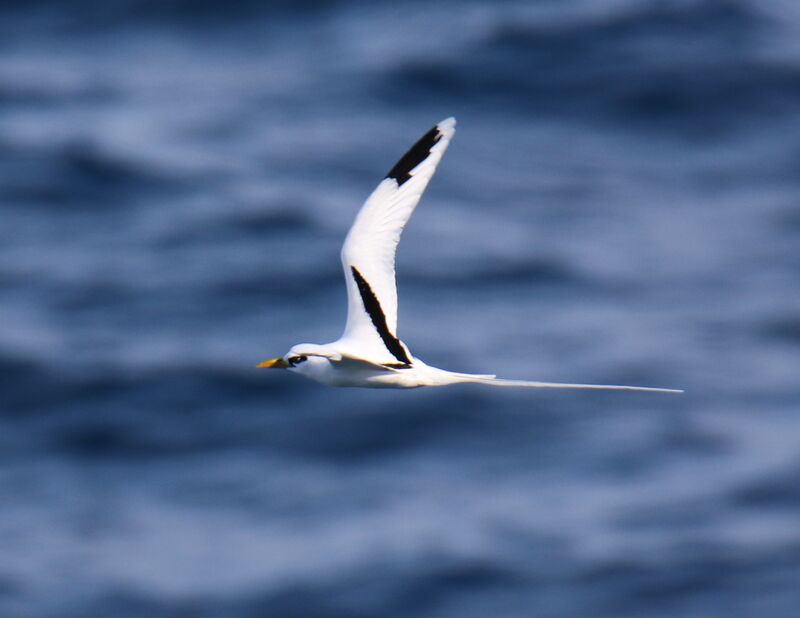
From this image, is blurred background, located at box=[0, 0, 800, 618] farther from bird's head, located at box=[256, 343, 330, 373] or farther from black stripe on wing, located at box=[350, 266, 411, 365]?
black stripe on wing, located at box=[350, 266, 411, 365]

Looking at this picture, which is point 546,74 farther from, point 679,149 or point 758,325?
point 758,325

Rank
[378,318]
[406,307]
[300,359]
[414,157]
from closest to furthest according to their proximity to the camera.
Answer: [378,318], [300,359], [414,157], [406,307]

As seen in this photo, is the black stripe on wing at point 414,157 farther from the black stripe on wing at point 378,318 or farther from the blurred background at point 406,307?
the blurred background at point 406,307

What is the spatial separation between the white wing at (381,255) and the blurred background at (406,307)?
1423 centimetres

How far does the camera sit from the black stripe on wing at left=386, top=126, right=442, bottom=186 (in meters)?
12.5

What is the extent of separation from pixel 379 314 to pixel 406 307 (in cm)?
1928

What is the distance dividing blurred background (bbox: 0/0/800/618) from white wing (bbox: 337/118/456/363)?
14228 millimetres

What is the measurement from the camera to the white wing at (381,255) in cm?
1134

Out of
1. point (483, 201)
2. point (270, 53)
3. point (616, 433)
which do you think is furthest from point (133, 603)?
point (270, 53)

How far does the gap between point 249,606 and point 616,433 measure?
7979mm

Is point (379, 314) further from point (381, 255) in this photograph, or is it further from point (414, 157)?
point (414, 157)

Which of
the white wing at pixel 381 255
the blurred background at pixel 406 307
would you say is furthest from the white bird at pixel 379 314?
the blurred background at pixel 406 307

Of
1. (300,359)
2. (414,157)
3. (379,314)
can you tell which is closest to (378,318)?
(379,314)

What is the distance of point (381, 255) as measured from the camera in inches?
479
